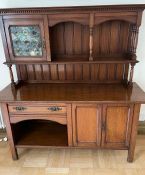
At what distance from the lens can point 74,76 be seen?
1.99 metres

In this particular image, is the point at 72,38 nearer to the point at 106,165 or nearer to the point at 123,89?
the point at 123,89

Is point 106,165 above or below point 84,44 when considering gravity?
below

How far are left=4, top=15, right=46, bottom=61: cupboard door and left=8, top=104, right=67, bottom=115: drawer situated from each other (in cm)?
49

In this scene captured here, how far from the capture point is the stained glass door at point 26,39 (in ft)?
5.40

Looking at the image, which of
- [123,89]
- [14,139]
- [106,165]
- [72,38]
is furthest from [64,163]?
[72,38]

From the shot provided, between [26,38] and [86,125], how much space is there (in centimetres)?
106

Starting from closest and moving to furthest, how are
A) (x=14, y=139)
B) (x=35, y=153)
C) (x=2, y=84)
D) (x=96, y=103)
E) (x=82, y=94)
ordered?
(x=96, y=103) < (x=82, y=94) < (x=14, y=139) < (x=35, y=153) < (x=2, y=84)

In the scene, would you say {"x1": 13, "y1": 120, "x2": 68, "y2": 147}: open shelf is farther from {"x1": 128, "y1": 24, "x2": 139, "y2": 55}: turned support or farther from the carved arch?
{"x1": 128, "y1": 24, "x2": 139, "y2": 55}: turned support

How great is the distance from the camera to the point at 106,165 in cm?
181

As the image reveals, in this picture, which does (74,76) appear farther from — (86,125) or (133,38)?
(133,38)

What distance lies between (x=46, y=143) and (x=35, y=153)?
10.1 inches

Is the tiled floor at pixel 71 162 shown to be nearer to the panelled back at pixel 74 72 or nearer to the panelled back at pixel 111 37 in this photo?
the panelled back at pixel 74 72

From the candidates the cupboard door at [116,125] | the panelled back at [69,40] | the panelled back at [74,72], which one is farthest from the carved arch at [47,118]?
the panelled back at [69,40]

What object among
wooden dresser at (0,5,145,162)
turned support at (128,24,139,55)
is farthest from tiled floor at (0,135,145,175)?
turned support at (128,24,139,55)
